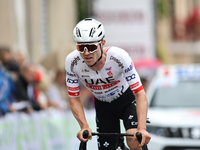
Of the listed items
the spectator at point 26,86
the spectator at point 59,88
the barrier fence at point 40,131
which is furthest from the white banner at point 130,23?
the barrier fence at point 40,131

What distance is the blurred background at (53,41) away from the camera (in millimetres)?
7609

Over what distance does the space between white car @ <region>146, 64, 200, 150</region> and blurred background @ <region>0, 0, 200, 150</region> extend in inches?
46.3

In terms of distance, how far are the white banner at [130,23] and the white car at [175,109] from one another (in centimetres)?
487

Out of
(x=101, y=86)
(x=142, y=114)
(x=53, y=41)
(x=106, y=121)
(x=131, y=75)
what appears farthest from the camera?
(x=53, y=41)

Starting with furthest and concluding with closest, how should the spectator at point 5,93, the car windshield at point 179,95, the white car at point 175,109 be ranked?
the car windshield at point 179,95
the spectator at point 5,93
the white car at point 175,109

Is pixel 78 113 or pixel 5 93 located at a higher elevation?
pixel 78 113

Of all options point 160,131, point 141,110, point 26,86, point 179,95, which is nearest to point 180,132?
point 160,131

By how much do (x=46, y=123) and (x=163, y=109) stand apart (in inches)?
79.9

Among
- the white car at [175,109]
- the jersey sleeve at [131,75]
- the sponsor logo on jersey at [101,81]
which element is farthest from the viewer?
the white car at [175,109]

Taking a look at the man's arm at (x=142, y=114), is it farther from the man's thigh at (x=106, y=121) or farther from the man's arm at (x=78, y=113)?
the man's thigh at (x=106, y=121)

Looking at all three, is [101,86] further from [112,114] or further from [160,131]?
[160,131]

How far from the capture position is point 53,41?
14953mm

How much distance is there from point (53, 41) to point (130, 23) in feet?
10.7

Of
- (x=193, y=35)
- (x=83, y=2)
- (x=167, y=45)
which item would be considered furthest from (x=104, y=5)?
(x=193, y=35)
